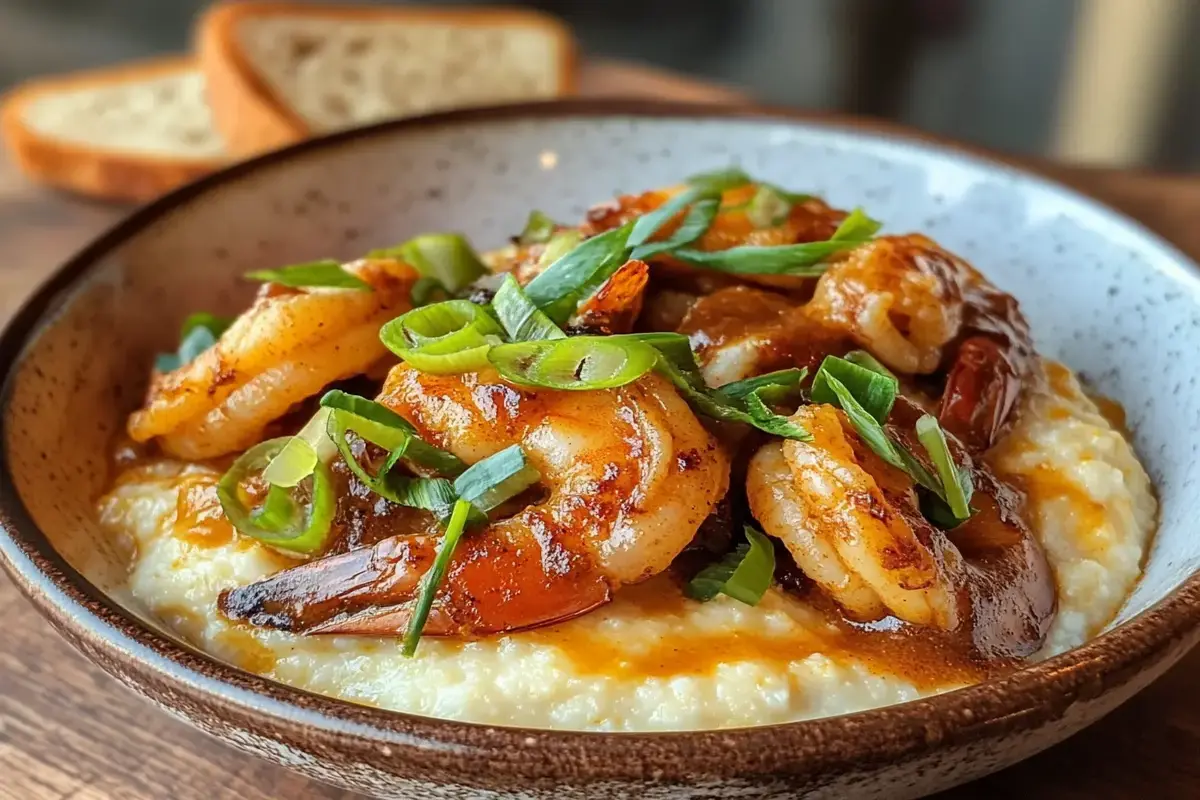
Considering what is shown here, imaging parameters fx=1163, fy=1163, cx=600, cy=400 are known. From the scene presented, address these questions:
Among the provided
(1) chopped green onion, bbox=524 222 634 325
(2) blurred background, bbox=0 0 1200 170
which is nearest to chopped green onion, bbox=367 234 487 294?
(1) chopped green onion, bbox=524 222 634 325

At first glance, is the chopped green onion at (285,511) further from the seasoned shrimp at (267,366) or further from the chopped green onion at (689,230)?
the chopped green onion at (689,230)

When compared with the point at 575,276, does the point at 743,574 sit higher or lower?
lower

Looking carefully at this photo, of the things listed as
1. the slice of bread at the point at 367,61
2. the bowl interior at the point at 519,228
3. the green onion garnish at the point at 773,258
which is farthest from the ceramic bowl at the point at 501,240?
the slice of bread at the point at 367,61

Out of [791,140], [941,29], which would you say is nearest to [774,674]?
[791,140]

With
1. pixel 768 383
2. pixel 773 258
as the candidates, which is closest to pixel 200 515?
pixel 768 383

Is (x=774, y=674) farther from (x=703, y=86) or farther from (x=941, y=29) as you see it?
(x=941, y=29)

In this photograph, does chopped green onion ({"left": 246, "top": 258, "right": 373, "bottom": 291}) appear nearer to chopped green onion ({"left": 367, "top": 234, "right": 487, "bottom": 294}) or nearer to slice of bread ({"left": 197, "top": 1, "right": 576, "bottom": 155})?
chopped green onion ({"left": 367, "top": 234, "right": 487, "bottom": 294})

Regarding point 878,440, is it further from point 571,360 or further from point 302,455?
point 302,455
